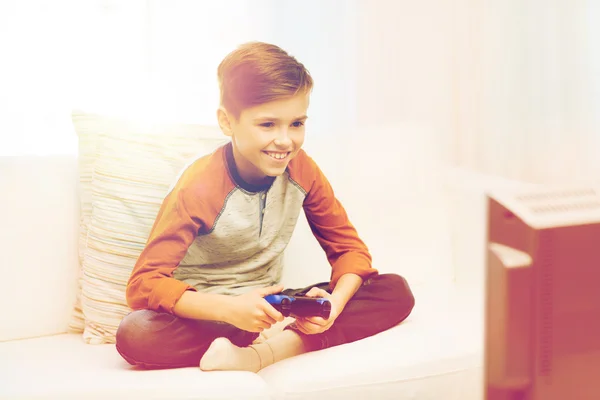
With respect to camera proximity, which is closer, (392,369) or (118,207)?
(392,369)

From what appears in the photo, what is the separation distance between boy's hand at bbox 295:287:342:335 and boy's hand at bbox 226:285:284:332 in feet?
0.22

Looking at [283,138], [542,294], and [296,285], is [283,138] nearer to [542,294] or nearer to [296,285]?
[296,285]

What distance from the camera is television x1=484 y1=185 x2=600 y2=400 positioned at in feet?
1.80

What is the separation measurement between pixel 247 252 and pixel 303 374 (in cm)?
31

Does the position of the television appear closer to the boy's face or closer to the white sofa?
the white sofa

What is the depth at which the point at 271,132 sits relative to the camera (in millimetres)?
1263

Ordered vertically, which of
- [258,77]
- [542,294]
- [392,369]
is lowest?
[392,369]

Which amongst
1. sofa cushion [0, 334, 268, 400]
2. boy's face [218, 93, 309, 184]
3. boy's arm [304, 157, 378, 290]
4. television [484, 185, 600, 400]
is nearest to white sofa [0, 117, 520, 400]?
sofa cushion [0, 334, 268, 400]

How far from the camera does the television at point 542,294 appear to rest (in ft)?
1.80

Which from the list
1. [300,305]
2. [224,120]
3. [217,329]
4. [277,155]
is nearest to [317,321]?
[300,305]

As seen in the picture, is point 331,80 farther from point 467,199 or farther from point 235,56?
point 235,56

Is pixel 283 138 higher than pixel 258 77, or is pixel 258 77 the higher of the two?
pixel 258 77

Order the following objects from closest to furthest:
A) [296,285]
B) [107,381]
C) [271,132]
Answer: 1. [107,381]
2. [271,132]
3. [296,285]

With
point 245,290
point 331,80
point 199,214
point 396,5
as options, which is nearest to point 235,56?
point 199,214
